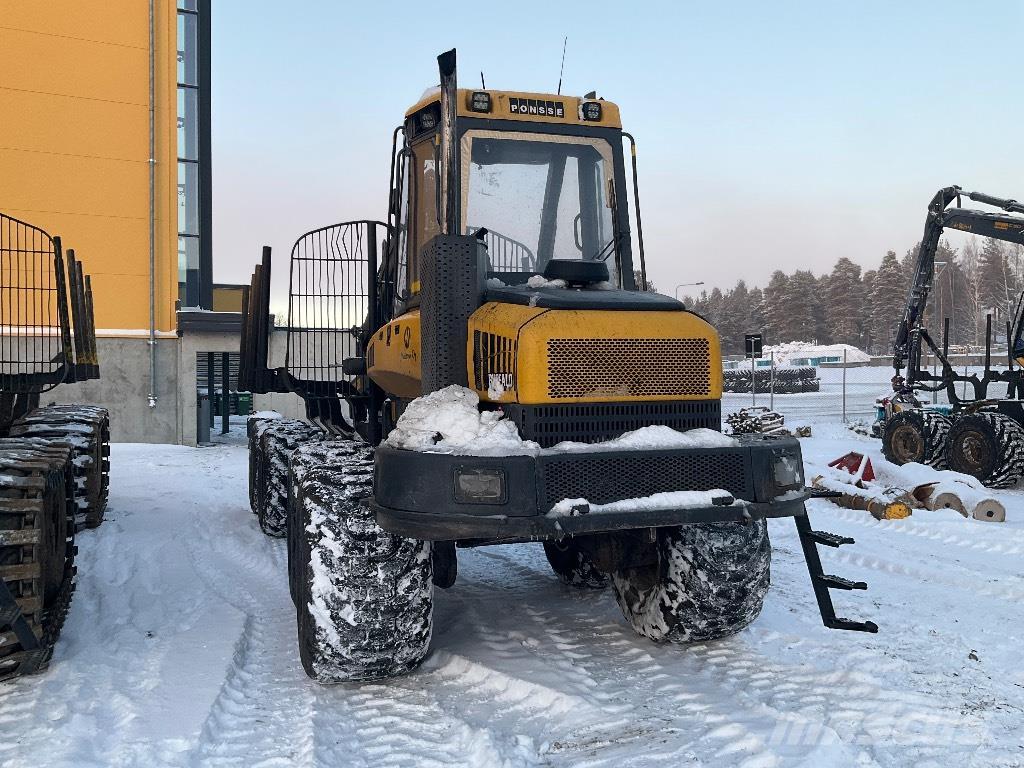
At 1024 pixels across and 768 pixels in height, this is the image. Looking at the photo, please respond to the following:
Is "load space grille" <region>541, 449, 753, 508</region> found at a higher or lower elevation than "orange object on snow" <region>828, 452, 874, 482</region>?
higher

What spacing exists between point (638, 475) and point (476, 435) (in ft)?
2.41

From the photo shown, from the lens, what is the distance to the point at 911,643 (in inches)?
197

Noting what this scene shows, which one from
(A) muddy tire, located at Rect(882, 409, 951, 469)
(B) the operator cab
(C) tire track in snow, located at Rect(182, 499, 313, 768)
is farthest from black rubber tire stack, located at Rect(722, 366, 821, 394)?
(B) the operator cab

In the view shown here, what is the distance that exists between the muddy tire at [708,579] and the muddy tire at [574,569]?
1144 mm

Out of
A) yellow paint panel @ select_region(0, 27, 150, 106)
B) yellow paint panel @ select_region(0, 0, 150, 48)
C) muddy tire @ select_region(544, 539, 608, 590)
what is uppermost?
yellow paint panel @ select_region(0, 0, 150, 48)

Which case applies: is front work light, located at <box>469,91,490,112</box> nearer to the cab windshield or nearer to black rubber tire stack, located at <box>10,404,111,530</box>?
the cab windshield

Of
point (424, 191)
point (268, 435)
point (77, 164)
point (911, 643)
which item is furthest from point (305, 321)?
point (77, 164)

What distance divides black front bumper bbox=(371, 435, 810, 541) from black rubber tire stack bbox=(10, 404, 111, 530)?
395cm

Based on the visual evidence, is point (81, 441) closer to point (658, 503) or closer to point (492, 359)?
point (492, 359)

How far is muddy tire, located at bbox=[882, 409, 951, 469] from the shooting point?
1337 cm

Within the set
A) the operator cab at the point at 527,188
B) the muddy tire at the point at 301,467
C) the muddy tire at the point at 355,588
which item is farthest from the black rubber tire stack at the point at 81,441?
the operator cab at the point at 527,188

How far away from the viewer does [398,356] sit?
522 cm

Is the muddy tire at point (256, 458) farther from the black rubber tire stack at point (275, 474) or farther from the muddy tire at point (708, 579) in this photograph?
the muddy tire at point (708, 579)

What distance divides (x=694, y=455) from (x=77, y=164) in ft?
58.3
